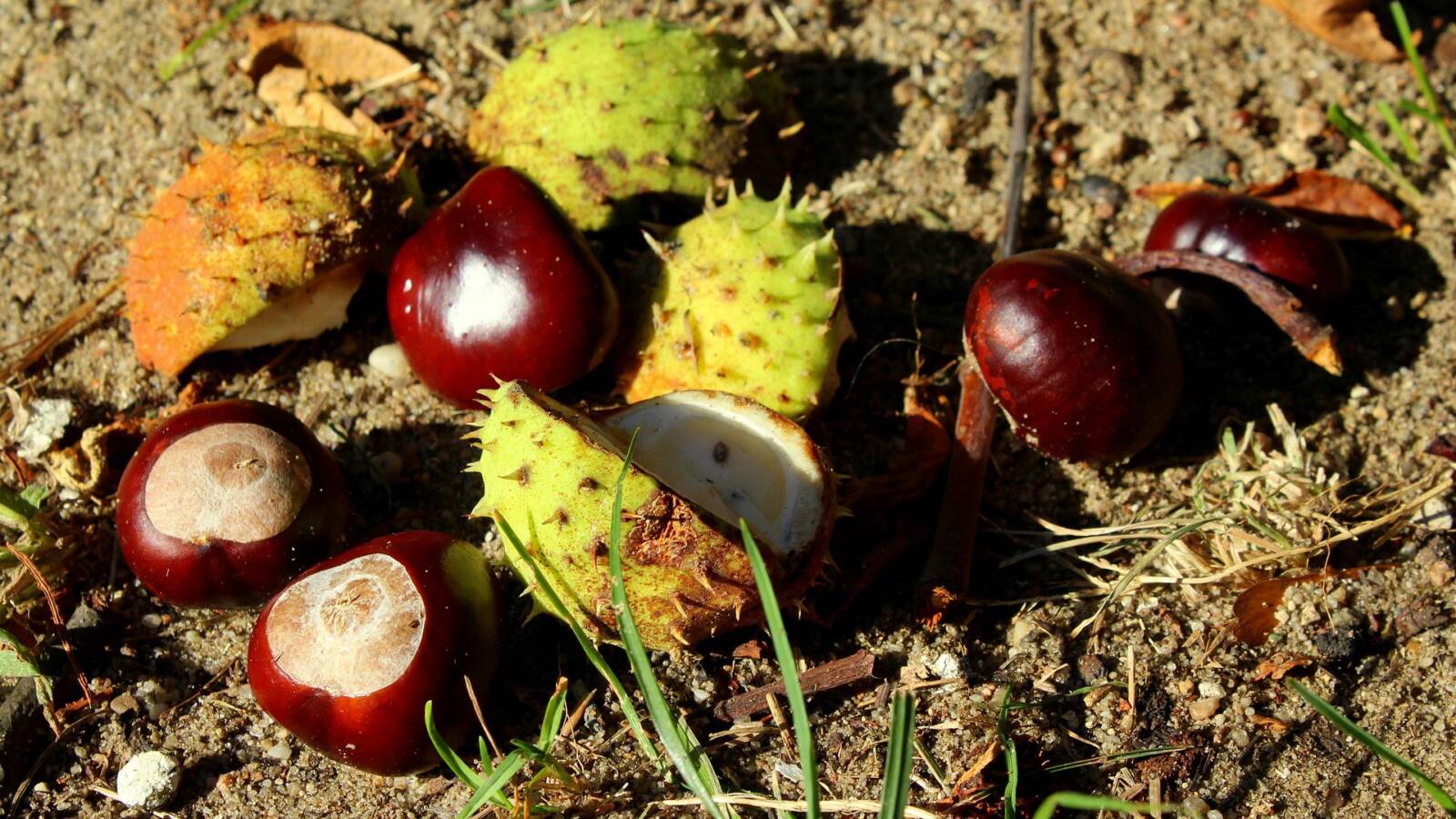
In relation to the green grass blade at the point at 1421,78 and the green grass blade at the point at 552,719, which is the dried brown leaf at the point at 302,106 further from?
the green grass blade at the point at 1421,78

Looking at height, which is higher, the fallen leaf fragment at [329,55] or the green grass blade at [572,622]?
the fallen leaf fragment at [329,55]

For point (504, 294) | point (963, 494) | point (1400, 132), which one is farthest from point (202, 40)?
point (1400, 132)

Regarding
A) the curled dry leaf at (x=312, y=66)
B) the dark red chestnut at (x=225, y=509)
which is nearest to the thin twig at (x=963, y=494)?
the dark red chestnut at (x=225, y=509)

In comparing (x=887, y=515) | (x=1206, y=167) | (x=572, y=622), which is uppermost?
(x=1206, y=167)

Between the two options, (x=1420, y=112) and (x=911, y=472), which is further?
(x=1420, y=112)

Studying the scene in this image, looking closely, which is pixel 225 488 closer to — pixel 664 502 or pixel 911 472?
pixel 664 502

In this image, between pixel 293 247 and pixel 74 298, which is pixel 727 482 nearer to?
pixel 293 247
